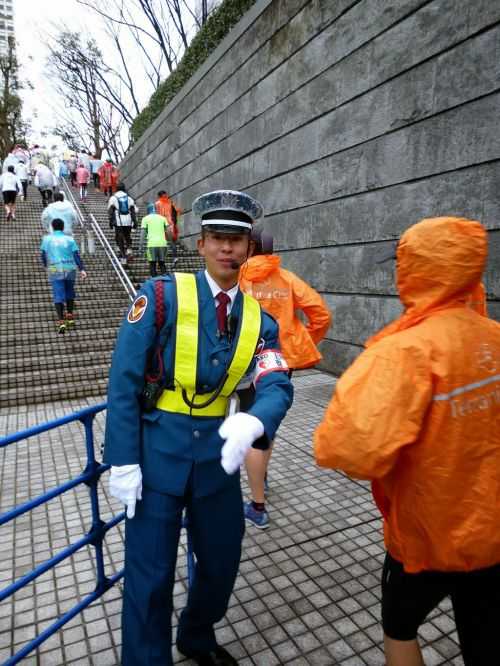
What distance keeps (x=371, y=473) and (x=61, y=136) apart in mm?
35742

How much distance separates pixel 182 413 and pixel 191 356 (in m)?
0.23

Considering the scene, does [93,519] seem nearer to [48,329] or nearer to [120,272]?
[48,329]

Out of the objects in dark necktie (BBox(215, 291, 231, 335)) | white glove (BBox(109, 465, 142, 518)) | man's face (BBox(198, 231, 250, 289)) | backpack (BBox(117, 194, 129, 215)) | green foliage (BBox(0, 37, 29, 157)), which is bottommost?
white glove (BBox(109, 465, 142, 518))

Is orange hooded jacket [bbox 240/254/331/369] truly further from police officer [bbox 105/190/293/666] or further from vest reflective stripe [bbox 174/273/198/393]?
vest reflective stripe [bbox 174/273/198/393]

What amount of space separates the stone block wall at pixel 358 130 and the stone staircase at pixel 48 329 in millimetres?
3311

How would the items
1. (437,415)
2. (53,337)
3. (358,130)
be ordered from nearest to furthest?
(437,415), (358,130), (53,337)

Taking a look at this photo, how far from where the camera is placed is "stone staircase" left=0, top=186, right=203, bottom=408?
591cm

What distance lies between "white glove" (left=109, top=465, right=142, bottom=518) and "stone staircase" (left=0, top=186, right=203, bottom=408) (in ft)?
15.3

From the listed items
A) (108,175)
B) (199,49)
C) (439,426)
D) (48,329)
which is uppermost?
(199,49)

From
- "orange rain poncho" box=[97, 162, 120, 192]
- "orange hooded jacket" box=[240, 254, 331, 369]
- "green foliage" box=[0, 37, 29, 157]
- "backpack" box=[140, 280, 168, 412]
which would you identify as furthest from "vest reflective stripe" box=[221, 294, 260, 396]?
"green foliage" box=[0, 37, 29, 157]

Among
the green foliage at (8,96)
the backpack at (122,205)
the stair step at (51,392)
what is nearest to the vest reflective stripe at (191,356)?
the stair step at (51,392)

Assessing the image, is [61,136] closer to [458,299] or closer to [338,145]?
[338,145]

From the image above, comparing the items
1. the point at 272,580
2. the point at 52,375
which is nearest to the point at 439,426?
the point at 272,580

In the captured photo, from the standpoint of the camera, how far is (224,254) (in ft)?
5.82
